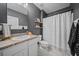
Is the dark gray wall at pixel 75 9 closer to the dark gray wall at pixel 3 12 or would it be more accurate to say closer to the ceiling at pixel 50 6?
the ceiling at pixel 50 6

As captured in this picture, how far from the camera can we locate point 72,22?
1458 mm

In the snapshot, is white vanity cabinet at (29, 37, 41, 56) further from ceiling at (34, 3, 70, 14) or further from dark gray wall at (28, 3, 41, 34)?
ceiling at (34, 3, 70, 14)

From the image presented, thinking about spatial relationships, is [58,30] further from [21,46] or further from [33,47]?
[21,46]

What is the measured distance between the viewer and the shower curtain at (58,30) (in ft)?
4.87

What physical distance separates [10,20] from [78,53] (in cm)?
115

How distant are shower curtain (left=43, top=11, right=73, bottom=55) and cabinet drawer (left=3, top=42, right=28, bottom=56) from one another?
0.36 meters

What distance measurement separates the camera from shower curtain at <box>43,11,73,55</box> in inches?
58.4

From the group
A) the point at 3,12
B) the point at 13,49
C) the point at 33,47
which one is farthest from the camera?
the point at 33,47

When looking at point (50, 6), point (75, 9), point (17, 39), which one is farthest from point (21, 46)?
point (75, 9)

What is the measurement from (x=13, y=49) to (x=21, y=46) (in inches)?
5.9

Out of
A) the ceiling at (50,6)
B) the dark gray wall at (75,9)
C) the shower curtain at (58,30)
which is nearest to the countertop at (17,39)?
the shower curtain at (58,30)

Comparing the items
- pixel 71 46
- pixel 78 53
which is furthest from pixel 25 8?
pixel 78 53

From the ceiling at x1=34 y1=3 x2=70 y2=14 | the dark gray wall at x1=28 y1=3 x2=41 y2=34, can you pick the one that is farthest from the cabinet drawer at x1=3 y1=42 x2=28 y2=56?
the ceiling at x1=34 y1=3 x2=70 y2=14

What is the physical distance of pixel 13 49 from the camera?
131cm
